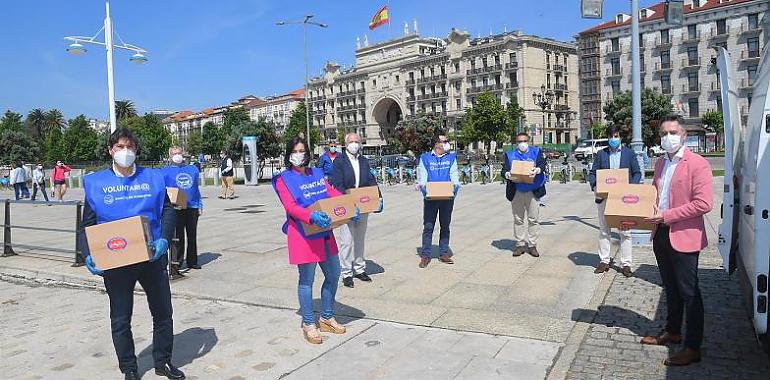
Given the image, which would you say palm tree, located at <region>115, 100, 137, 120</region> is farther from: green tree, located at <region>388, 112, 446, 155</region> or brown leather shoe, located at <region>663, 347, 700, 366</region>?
brown leather shoe, located at <region>663, 347, 700, 366</region>

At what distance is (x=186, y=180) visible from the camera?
8.86m

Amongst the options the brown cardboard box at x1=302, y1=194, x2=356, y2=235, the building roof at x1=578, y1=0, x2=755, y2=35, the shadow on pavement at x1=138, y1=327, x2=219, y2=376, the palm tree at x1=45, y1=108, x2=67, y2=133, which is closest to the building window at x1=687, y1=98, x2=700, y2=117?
the building roof at x1=578, y1=0, x2=755, y2=35

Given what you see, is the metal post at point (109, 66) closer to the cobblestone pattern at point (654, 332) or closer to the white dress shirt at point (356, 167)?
the white dress shirt at point (356, 167)

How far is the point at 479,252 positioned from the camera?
970cm

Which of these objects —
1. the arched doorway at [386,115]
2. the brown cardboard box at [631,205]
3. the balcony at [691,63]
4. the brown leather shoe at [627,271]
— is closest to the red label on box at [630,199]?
the brown cardboard box at [631,205]

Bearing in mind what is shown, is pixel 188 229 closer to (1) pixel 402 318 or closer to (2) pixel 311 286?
(2) pixel 311 286

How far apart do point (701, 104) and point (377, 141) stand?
55512mm

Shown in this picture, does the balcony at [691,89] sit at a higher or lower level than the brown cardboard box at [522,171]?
higher

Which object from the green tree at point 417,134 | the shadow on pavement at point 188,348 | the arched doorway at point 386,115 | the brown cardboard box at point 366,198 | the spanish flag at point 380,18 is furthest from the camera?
the arched doorway at point 386,115

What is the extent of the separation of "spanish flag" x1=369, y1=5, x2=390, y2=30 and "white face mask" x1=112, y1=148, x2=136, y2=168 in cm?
7971

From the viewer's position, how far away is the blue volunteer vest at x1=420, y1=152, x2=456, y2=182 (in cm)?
861

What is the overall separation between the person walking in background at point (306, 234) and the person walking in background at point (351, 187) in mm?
1938

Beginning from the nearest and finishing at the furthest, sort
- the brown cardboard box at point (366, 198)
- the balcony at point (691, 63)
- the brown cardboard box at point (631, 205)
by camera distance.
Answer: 1. the brown cardboard box at point (631, 205)
2. the brown cardboard box at point (366, 198)
3. the balcony at point (691, 63)

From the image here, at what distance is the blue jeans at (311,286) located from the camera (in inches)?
211
